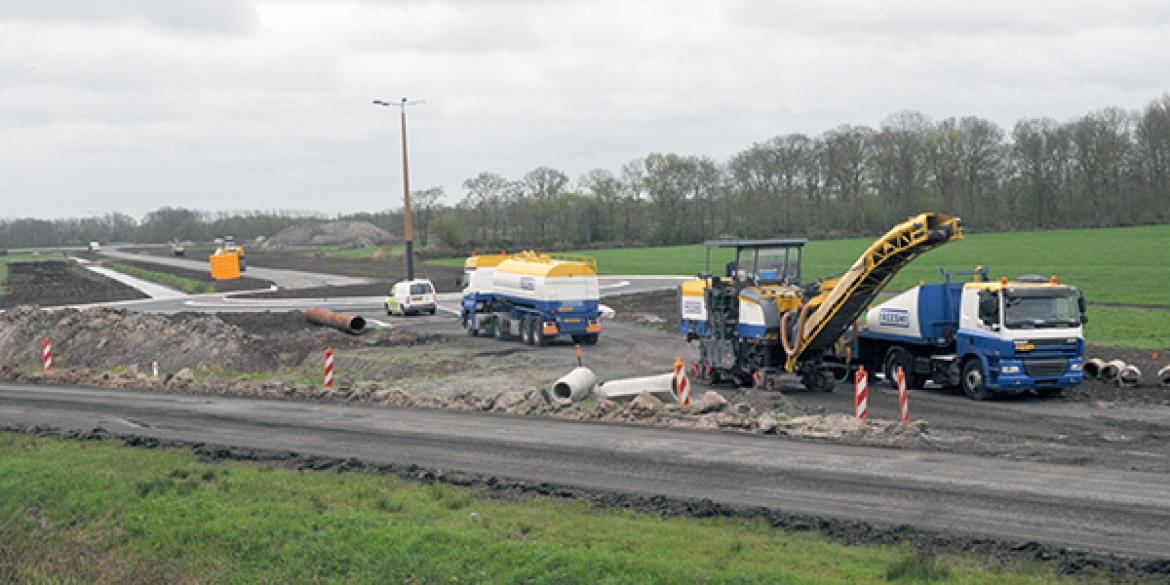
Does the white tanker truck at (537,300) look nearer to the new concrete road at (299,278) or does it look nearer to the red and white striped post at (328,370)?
the red and white striped post at (328,370)

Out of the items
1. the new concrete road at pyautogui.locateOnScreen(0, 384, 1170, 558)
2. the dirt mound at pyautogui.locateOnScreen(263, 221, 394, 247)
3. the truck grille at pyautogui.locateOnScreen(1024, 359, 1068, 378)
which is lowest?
the new concrete road at pyautogui.locateOnScreen(0, 384, 1170, 558)

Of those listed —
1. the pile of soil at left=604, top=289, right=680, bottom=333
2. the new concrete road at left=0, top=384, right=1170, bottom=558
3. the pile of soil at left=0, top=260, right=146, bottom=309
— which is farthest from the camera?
the pile of soil at left=0, top=260, right=146, bottom=309

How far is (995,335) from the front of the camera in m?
22.6

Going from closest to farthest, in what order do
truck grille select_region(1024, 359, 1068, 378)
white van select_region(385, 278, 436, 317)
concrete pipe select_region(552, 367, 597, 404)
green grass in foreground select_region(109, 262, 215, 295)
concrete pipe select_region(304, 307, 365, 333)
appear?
truck grille select_region(1024, 359, 1068, 378)
concrete pipe select_region(552, 367, 597, 404)
concrete pipe select_region(304, 307, 365, 333)
white van select_region(385, 278, 436, 317)
green grass in foreground select_region(109, 262, 215, 295)

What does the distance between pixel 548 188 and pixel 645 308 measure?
289 ft

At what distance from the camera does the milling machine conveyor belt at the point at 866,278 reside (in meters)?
20.2

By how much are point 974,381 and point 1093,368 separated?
4311mm

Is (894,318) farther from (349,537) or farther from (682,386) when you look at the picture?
(349,537)

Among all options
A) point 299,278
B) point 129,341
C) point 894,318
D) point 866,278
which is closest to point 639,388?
point 866,278

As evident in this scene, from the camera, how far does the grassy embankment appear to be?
35.8m

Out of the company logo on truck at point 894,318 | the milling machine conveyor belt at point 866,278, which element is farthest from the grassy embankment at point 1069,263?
the company logo on truck at point 894,318

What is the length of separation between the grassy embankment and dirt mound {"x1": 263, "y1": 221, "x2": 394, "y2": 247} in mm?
73530

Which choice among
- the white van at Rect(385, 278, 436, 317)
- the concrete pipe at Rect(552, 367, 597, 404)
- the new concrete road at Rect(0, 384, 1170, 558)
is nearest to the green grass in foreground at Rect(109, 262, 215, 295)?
the white van at Rect(385, 278, 436, 317)

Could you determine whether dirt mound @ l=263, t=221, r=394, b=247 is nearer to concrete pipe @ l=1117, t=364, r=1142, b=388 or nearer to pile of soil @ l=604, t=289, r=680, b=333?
pile of soil @ l=604, t=289, r=680, b=333
